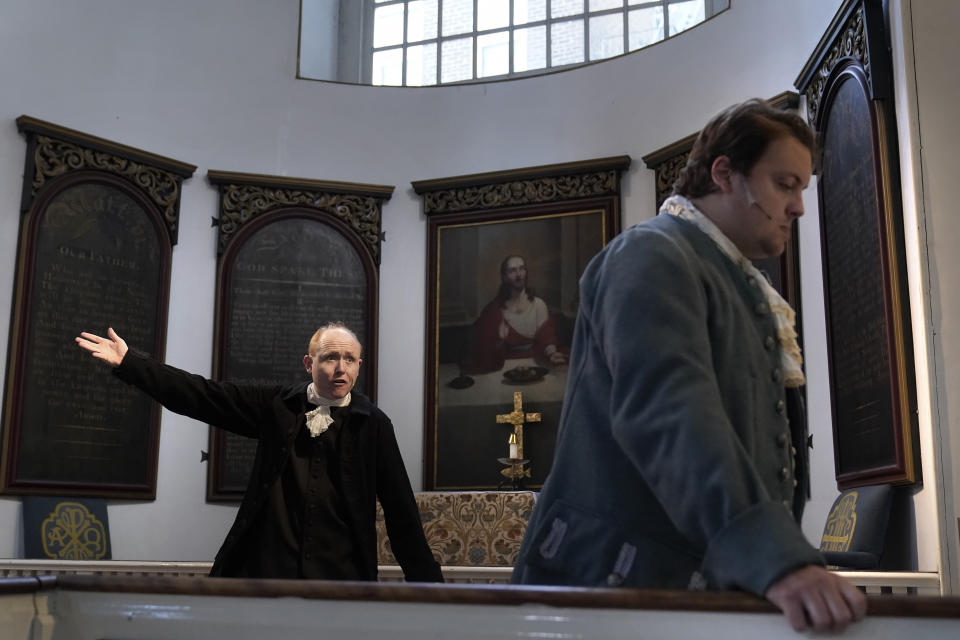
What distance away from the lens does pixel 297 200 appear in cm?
873

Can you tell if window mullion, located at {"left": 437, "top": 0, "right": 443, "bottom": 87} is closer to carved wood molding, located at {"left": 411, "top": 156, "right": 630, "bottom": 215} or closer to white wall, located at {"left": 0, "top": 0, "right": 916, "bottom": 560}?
white wall, located at {"left": 0, "top": 0, "right": 916, "bottom": 560}

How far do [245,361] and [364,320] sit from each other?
3.26ft

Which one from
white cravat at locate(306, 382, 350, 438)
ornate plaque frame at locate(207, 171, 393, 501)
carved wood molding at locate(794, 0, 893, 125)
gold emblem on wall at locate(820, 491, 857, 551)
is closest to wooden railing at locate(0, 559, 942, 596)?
gold emblem on wall at locate(820, 491, 857, 551)

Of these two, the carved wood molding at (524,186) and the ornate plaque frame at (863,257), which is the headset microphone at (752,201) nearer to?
the ornate plaque frame at (863,257)

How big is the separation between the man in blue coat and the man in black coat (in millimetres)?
2375

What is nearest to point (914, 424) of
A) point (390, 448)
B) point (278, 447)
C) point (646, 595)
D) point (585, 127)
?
point (390, 448)

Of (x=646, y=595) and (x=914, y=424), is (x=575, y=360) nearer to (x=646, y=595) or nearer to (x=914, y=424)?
(x=646, y=595)

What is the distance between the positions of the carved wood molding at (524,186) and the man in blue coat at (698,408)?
20.7ft

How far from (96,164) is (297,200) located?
5.15 ft

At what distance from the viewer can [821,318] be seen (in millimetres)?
6266

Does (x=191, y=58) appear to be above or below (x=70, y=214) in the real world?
above

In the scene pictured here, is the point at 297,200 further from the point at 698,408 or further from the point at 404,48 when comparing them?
the point at 698,408

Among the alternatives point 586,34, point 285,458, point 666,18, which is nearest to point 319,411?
point 285,458

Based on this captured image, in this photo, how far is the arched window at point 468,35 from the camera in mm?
9094
